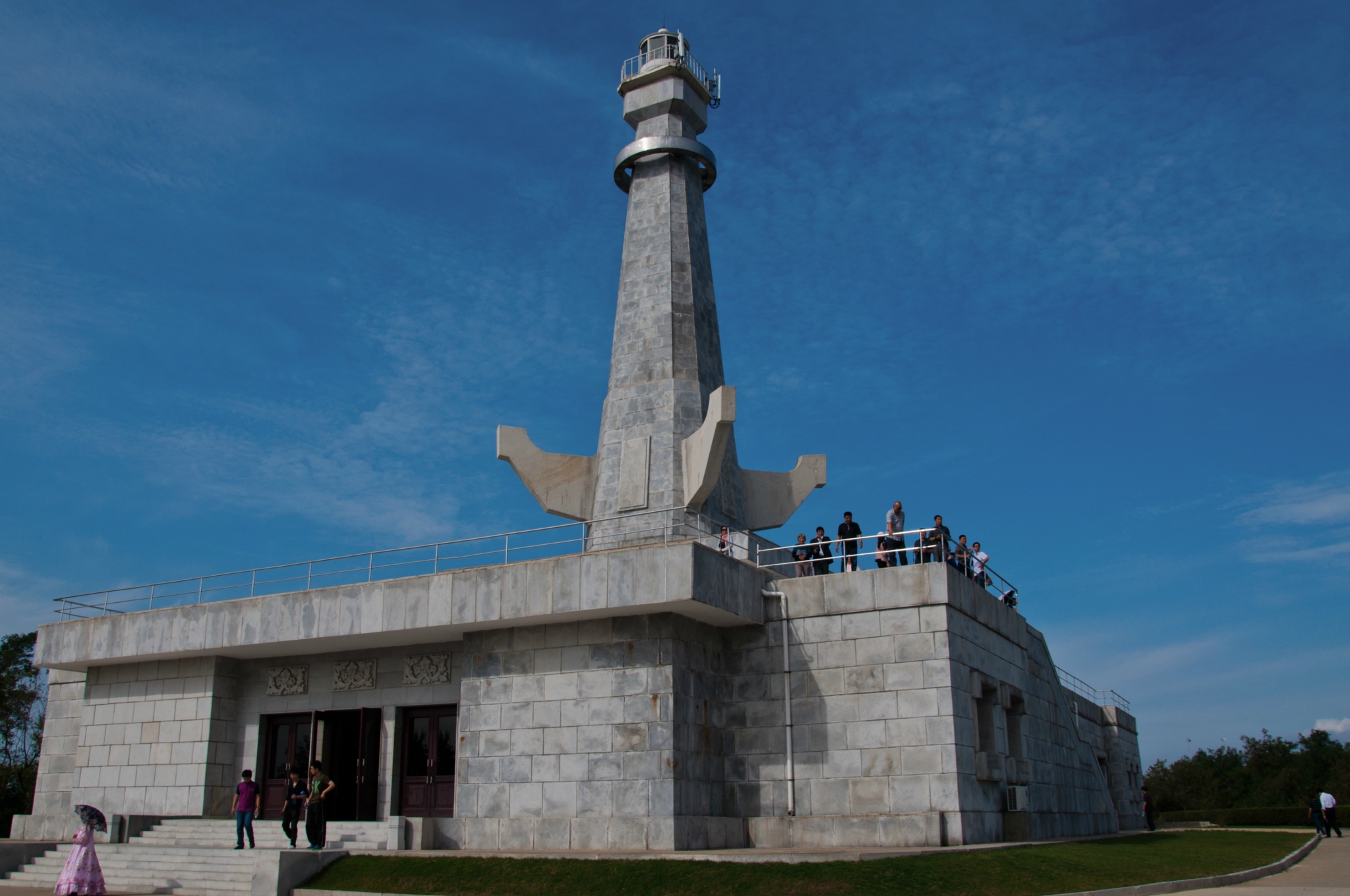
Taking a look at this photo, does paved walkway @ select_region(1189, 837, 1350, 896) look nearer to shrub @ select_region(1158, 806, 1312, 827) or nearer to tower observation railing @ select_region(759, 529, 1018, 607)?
tower observation railing @ select_region(759, 529, 1018, 607)

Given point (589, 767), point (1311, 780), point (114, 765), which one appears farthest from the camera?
point (1311, 780)

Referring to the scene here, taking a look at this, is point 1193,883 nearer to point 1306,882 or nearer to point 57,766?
point 1306,882

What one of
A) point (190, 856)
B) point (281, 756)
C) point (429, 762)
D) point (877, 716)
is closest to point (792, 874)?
point (877, 716)

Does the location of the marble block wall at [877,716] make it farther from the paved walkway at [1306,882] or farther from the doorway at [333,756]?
the doorway at [333,756]

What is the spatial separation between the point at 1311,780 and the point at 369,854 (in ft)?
202

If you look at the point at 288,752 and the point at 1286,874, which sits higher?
the point at 288,752

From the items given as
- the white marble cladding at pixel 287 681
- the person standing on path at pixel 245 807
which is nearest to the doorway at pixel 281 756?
the white marble cladding at pixel 287 681

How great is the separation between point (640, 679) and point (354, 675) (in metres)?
7.23

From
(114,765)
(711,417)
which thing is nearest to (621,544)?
(711,417)

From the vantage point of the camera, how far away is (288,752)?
22844mm

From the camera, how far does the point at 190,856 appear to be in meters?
18.8

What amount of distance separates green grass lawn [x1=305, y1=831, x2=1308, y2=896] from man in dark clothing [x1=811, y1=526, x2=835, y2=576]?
5.77 m

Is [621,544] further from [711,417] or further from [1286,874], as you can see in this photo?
[1286,874]

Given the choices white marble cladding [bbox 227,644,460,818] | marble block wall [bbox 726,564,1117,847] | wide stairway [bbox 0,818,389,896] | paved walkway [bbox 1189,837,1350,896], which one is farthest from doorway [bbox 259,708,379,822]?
paved walkway [bbox 1189,837,1350,896]
